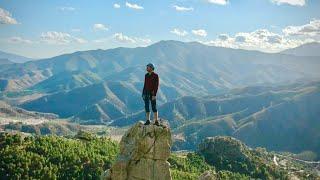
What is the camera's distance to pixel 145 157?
165ft

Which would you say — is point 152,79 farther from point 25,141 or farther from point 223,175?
point 223,175

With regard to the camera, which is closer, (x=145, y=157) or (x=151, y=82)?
(x=151, y=82)

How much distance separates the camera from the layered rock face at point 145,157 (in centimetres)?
5009

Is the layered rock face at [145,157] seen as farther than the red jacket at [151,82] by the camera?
Yes

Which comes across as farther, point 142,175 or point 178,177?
point 178,177

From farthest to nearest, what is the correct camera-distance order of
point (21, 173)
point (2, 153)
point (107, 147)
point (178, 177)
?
point (107, 147) → point (178, 177) → point (2, 153) → point (21, 173)

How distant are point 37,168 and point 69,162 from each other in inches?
447

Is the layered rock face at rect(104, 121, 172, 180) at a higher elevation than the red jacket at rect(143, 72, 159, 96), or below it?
below

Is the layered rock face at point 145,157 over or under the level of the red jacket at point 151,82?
under

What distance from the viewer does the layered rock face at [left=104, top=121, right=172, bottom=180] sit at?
50.1 metres

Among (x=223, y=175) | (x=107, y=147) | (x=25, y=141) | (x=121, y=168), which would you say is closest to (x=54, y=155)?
(x=25, y=141)

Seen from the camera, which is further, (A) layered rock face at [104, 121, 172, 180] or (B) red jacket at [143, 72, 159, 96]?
(A) layered rock face at [104, 121, 172, 180]

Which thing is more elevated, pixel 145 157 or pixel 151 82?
pixel 151 82

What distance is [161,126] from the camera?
167 feet
